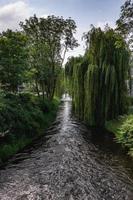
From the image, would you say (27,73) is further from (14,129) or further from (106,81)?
(14,129)

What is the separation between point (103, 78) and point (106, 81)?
382 mm

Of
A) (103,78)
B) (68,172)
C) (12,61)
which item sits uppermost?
(12,61)

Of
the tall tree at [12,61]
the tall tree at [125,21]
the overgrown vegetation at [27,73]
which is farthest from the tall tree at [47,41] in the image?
the tall tree at [125,21]

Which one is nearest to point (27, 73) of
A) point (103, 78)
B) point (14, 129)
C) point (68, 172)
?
point (103, 78)

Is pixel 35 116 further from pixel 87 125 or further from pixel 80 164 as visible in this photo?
pixel 80 164

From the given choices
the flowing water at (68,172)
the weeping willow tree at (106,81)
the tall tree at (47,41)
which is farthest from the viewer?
the tall tree at (47,41)

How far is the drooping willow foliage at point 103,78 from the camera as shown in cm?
1808

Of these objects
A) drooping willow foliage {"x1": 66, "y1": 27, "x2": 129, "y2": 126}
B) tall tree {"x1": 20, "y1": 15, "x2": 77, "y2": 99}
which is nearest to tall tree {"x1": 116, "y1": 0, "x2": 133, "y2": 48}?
drooping willow foliage {"x1": 66, "y1": 27, "x2": 129, "y2": 126}

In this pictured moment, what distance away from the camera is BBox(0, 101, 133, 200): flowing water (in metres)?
7.55

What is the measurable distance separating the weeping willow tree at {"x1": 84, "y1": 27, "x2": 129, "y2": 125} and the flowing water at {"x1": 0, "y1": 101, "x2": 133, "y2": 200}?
4.52 m

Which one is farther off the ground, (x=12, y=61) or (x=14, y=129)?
(x=12, y=61)

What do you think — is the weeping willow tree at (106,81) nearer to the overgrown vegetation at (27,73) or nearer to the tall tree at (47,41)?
the overgrown vegetation at (27,73)

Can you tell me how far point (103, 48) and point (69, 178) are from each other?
11977 millimetres

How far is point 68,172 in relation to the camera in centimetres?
912
